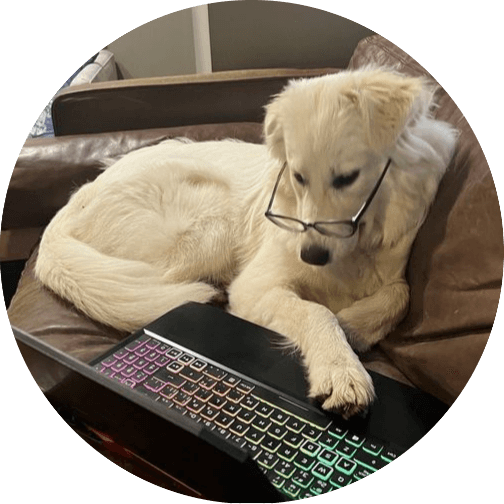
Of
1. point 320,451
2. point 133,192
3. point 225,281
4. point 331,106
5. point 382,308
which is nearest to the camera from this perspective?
point 320,451

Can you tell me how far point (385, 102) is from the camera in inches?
37.7

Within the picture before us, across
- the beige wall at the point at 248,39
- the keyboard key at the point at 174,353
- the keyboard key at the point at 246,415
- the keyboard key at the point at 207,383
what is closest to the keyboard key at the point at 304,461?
the keyboard key at the point at 246,415

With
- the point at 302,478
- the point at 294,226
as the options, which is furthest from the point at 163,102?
the point at 302,478

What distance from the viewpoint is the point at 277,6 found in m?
1.09

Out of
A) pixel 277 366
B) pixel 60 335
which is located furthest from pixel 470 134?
pixel 60 335

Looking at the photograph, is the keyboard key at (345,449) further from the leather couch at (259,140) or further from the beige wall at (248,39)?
the beige wall at (248,39)

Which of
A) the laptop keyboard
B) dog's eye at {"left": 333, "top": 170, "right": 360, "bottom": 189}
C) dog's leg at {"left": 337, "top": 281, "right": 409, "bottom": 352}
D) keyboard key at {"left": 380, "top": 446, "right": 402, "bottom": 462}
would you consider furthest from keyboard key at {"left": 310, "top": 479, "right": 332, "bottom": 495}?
dog's eye at {"left": 333, "top": 170, "right": 360, "bottom": 189}

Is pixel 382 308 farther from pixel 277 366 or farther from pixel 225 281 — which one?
pixel 225 281

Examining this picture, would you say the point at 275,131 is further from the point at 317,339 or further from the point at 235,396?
the point at 235,396

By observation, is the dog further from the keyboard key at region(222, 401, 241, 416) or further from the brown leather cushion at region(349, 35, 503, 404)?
the keyboard key at region(222, 401, 241, 416)

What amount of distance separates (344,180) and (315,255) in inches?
6.4

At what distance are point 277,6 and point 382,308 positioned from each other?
2.28 feet

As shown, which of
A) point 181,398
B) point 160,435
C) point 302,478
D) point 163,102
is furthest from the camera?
point 163,102

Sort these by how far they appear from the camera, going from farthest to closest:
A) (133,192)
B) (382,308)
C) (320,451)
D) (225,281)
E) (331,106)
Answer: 1. (133,192)
2. (225,281)
3. (382,308)
4. (331,106)
5. (320,451)
